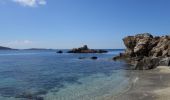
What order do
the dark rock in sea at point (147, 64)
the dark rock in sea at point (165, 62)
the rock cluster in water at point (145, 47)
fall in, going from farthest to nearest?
the rock cluster in water at point (145, 47) < the dark rock in sea at point (147, 64) < the dark rock in sea at point (165, 62)

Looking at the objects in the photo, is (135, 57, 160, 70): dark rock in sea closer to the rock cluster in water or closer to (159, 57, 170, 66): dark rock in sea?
(159, 57, 170, 66): dark rock in sea

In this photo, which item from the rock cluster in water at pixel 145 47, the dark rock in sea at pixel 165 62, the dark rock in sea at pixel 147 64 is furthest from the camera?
the rock cluster in water at pixel 145 47

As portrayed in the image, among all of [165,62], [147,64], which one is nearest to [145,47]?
[147,64]

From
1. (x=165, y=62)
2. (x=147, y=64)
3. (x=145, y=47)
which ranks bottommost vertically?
(x=147, y=64)

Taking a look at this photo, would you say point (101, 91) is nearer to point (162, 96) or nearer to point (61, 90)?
point (61, 90)

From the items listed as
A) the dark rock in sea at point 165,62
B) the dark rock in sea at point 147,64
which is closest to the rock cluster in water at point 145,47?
the dark rock in sea at point 147,64

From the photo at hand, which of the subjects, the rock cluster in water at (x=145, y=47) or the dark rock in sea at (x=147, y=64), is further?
the rock cluster in water at (x=145, y=47)

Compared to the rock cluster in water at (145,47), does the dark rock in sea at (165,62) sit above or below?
below

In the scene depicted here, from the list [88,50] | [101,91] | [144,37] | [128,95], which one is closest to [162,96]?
[128,95]

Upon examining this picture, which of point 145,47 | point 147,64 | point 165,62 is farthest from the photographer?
point 145,47

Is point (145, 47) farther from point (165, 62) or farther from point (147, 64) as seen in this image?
point (165, 62)

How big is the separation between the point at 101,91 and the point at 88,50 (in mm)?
134658

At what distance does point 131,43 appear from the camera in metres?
85.2

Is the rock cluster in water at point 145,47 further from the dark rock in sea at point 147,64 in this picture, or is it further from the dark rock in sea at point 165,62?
the dark rock in sea at point 165,62
